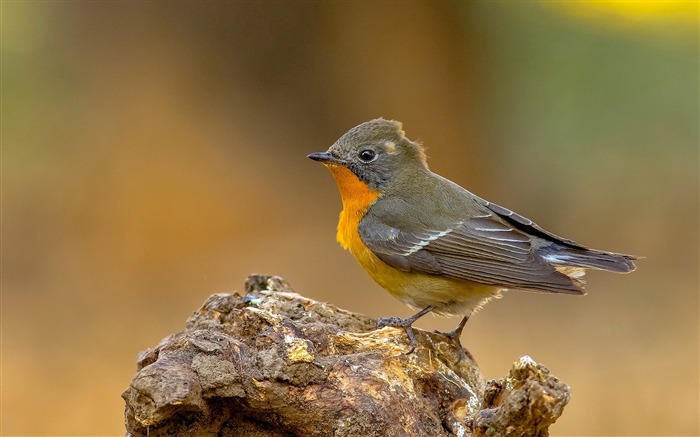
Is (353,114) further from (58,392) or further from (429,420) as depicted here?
(429,420)

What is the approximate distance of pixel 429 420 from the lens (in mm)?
3912

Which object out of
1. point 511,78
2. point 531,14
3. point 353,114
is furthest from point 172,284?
point 531,14

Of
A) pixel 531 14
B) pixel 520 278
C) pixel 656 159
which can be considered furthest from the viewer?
pixel 531 14

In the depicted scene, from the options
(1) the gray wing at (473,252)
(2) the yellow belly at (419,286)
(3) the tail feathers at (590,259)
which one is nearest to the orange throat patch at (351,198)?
(2) the yellow belly at (419,286)

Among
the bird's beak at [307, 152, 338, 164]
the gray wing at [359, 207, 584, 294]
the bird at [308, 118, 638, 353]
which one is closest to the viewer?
the gray wing at [359, 207, 584, 294]

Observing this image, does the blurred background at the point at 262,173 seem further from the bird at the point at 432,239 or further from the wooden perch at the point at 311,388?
the wooden perch at the point at 311,388

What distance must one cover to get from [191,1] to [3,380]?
540 cm

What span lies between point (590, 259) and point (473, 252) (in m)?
0.71

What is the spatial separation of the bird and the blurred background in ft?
12.6

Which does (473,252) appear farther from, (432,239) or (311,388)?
(311,388)

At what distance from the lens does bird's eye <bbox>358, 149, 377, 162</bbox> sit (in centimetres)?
595

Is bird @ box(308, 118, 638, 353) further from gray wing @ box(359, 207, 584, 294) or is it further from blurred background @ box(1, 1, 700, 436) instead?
blurred background @ box(1, 1, 700, 436)

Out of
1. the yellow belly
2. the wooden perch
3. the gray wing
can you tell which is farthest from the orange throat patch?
the wooden perch

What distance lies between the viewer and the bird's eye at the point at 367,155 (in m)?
5.95
